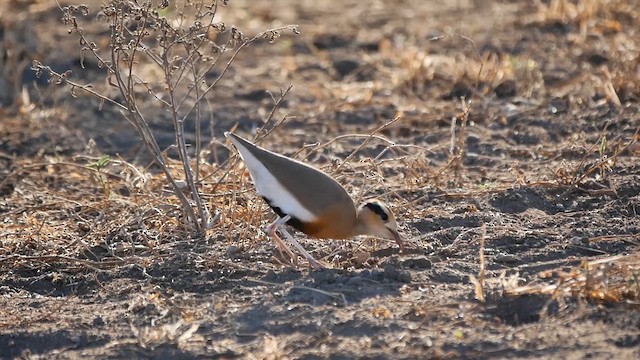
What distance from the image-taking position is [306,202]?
5625 millimetres

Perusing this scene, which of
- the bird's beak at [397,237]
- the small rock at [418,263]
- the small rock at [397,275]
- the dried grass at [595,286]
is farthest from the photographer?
the bird's beak at [397,237]

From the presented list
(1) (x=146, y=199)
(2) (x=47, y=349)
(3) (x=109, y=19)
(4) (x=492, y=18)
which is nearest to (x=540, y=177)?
(1) (x=146, y=199)

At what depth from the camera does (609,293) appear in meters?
4.98

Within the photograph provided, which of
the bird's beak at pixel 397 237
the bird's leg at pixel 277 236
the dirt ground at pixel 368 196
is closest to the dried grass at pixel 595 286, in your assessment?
the dirt ground at pixel 368 196

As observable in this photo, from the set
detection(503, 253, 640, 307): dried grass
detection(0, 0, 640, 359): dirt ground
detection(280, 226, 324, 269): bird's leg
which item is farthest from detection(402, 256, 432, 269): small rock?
detection(503, 253, 640, 307): dried grass

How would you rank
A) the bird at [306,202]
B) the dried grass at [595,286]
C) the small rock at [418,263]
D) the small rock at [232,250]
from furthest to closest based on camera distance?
the small rock at [232,250], the small rock at [418,263], the bird at [306,202], the dried grass at [595,286]

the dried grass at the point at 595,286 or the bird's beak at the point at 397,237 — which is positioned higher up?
the bird's beak at the point at 397,237

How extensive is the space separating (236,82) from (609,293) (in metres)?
6.16

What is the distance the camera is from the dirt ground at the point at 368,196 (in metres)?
4.99

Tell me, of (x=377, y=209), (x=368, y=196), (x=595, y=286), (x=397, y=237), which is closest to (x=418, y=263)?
(x=397, y=237)

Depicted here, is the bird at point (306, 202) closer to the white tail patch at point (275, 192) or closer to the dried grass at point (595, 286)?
the white tail patch at point (275, 192)

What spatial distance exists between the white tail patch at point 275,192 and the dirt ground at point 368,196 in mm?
299

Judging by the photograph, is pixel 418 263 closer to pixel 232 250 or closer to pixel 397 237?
pixel 397 237

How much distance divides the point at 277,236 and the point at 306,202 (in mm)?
410
